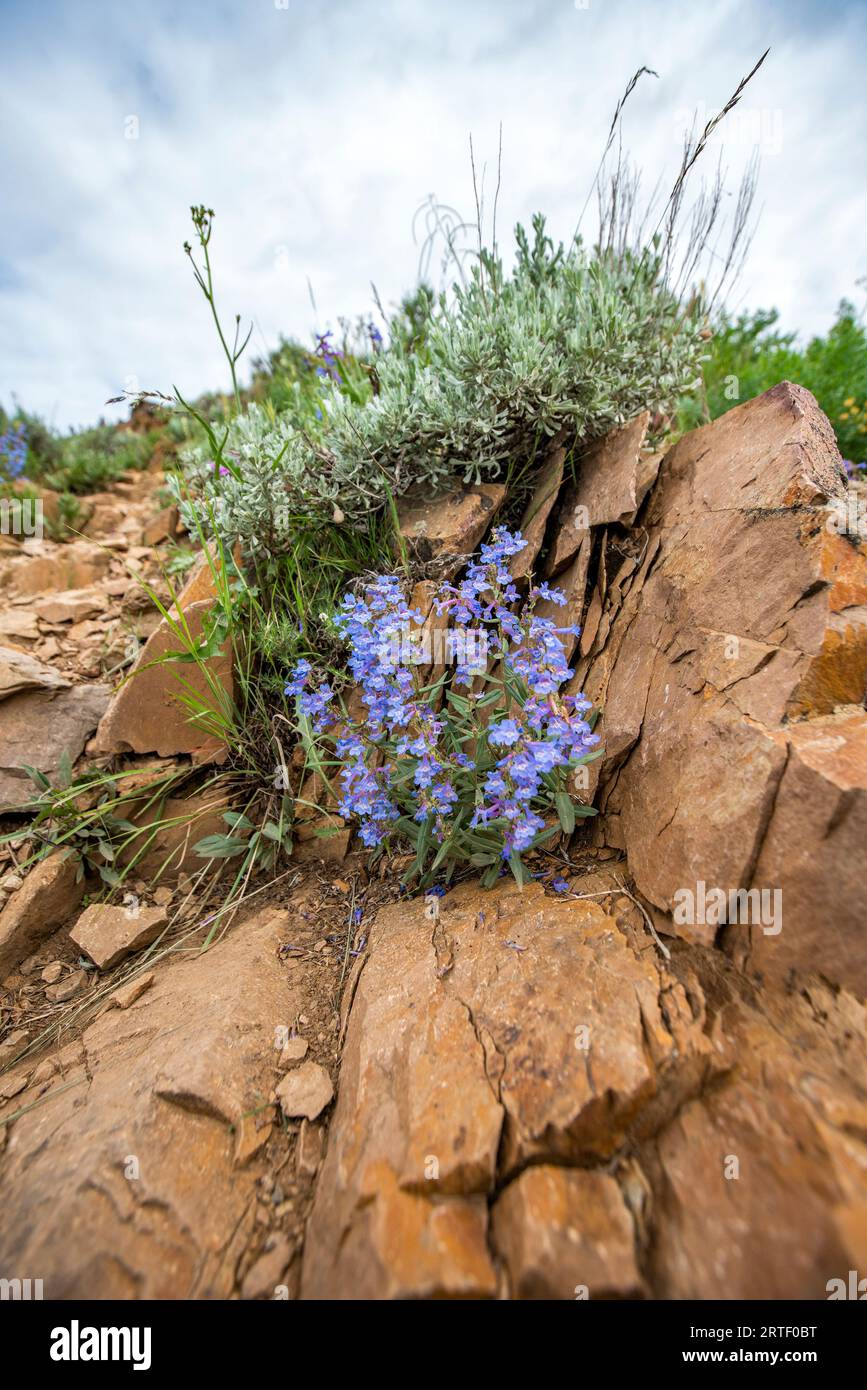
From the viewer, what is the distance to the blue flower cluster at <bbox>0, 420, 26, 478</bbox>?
6.42 meters

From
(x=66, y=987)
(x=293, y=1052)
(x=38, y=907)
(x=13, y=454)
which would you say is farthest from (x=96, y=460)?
(x=293, y=1052)

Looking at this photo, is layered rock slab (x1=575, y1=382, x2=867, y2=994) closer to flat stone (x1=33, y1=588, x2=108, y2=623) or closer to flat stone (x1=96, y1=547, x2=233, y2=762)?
flat stone (x1=96, y1=547, x2=233, y2=762)

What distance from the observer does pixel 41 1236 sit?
1591 mm

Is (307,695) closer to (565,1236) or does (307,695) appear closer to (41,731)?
(41,731)

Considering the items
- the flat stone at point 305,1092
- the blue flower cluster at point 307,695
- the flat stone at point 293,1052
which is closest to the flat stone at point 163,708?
the blue flower cluster at point 307,695

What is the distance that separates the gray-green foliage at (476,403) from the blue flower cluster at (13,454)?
4.11m

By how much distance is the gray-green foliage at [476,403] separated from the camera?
3.35m

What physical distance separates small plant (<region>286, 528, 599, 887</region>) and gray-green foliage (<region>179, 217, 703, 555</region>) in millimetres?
1120

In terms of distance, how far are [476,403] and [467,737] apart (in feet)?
6.40

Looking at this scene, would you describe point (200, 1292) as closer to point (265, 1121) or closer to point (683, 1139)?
point (265, 1121)

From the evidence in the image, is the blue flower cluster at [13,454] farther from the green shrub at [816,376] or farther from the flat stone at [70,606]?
the green shrub at [816,376]

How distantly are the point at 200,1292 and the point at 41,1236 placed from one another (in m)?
0.45

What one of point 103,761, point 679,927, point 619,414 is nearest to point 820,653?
point 679,927

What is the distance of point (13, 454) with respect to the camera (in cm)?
639
